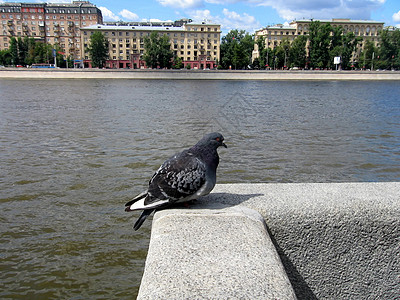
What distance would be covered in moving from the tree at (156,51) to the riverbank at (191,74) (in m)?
25.2

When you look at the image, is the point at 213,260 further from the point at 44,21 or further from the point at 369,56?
the point at 44,21

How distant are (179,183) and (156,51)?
100.0m

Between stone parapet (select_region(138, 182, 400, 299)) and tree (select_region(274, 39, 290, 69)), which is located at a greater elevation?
tree (select_region(274, 39, 290, 69))

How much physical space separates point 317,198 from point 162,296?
1.59m

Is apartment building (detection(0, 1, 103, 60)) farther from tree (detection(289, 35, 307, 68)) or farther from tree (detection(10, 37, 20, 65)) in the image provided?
tree (detection(289, 35, 307, 68))

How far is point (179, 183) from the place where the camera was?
2705 mm

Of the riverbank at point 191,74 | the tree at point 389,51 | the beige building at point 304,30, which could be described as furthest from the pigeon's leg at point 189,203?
the beige building at point 304,30

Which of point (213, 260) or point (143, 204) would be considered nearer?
point (213, 260)

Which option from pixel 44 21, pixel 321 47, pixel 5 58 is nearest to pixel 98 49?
pixel 5 58

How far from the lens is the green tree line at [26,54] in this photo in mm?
101631

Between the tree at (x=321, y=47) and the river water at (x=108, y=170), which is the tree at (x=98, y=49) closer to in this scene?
the tree at (x=321, y=47)

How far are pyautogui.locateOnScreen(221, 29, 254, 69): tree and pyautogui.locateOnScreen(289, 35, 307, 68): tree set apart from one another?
11.4 m

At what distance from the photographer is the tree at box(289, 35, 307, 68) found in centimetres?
10038

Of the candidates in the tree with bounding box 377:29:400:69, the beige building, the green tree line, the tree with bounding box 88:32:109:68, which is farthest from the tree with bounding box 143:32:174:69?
the tree with bounding box 377:29:400:69
